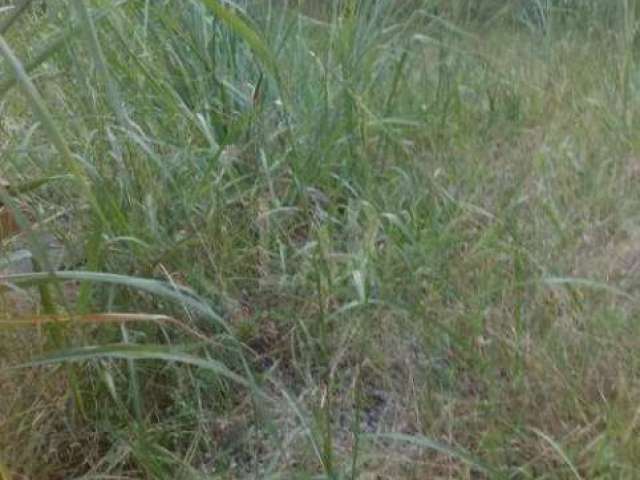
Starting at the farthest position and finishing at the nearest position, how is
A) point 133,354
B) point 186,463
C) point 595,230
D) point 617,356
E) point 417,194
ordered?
point 417,194
point 595,230
point 617,356
point 186,463
point 133,354

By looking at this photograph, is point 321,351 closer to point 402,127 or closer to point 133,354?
point 133,354

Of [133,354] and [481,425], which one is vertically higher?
→ [133,354]

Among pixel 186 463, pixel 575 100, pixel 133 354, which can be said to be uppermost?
pixel 133 354

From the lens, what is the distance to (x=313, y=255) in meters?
1.84

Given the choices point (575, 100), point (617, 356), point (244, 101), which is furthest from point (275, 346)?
point (575, 100)

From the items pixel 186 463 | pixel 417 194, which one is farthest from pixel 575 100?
pixel 186 463

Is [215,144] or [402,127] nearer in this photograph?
[215,144]

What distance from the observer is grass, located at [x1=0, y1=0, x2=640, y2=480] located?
154cm

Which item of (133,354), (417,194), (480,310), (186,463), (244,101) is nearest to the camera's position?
(133,354)

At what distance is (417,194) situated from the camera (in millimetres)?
2172

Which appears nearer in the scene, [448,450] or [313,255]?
[448,450]

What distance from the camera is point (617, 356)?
1.63 m

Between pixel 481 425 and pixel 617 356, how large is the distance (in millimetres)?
227

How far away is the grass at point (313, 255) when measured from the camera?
5.04 feet
